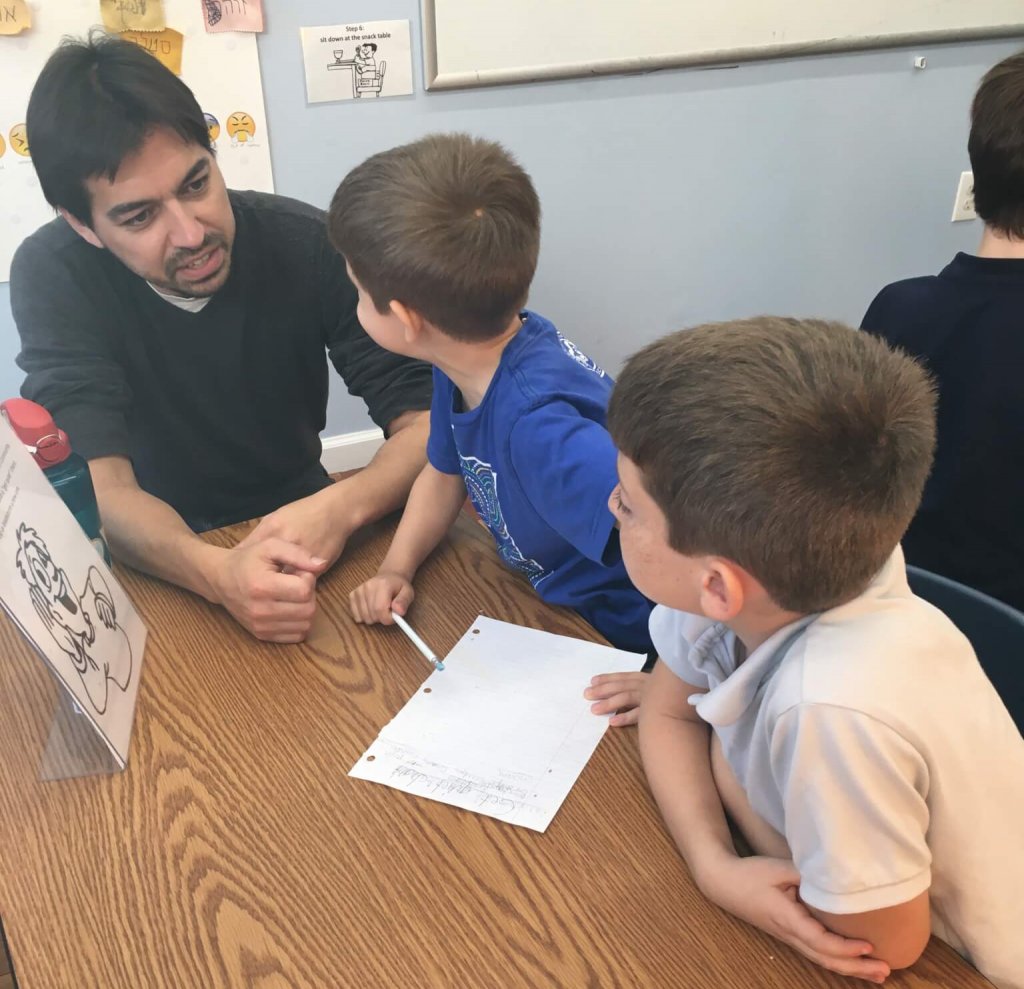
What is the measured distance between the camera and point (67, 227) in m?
1.35

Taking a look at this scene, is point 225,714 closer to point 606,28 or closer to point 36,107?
point 36,107

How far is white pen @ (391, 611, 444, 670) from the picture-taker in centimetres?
90

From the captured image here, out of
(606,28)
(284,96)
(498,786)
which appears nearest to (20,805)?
(498,786)

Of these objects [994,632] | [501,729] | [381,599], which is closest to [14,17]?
[381,599]

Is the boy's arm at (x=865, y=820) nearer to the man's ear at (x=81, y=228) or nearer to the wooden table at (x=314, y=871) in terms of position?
the wooden table at (x=314, y=871)

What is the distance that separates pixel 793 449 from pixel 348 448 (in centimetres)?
200

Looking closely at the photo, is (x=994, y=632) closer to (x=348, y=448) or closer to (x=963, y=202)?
(x=348, y=448)

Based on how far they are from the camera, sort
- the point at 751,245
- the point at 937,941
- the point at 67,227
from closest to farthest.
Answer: the point at 937,941 < the point at 67,227 < the point at 751,245

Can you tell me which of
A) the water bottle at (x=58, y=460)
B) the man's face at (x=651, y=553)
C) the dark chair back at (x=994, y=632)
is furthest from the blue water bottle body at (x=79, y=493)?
the dark chair back at (x=994, y=632)

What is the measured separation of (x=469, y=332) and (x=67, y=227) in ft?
2.44

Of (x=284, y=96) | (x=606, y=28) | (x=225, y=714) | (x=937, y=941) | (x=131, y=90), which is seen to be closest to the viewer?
(x=937, y=941)

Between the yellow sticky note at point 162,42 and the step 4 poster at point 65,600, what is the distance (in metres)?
1.37

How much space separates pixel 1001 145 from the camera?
1379mm

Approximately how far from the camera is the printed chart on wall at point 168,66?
5.88 feet
